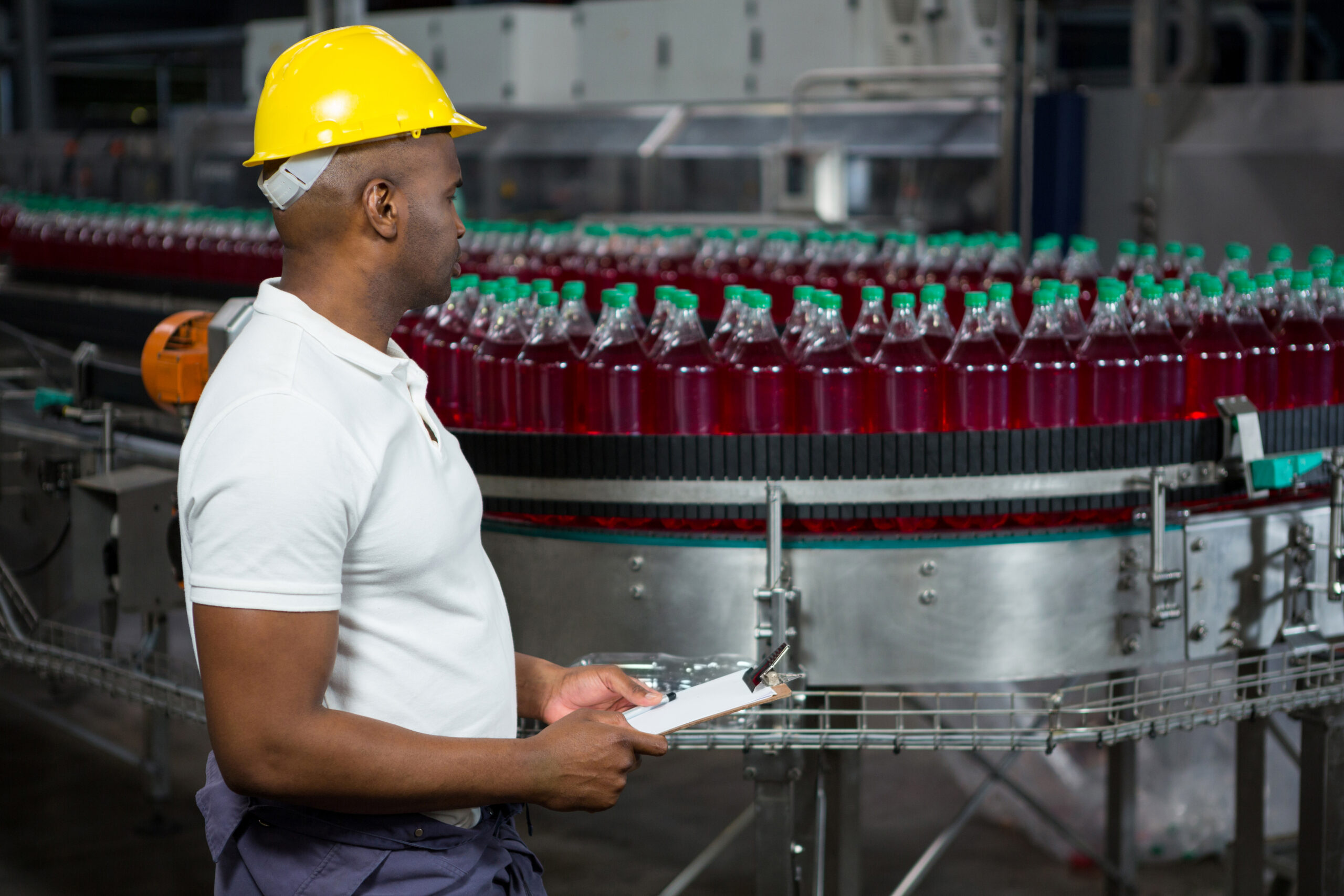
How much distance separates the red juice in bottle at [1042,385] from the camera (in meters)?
1.86

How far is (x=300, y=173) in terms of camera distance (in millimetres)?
1060

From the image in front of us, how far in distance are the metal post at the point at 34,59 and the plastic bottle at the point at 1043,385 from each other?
11.1 m

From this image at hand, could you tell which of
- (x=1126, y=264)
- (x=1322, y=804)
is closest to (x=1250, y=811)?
(x=1322, y=804)

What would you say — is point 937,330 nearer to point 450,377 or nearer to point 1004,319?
point 1004,319

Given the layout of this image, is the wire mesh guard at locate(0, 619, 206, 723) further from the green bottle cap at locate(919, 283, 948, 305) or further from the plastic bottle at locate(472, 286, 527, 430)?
the green bottle cap at locate(919, 283, 948, 305)

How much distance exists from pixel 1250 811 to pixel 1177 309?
0.96 m

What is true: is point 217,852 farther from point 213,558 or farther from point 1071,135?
point 1071,135

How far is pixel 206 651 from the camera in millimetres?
984

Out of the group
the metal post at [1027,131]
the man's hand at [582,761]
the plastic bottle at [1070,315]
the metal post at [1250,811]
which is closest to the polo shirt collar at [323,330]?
the man's hand at [582,761]

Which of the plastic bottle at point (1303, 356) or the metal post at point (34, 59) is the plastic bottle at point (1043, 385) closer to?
the plastic bottle at point (1303, 356)

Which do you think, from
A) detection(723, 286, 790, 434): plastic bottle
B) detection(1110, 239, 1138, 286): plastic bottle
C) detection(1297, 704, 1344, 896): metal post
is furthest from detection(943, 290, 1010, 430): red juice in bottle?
detection(1110, 239, 1138, 286): plastic bottle

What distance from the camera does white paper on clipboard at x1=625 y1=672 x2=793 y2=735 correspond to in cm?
123

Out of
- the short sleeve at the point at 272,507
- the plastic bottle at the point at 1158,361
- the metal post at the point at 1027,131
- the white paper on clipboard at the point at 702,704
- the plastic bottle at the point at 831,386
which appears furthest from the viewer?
the metal post at the point at 1027,131

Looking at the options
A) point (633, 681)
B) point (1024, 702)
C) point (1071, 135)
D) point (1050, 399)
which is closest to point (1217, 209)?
point (1071, 135)
